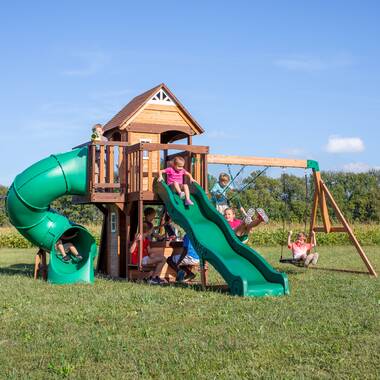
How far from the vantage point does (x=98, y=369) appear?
5.43 metres

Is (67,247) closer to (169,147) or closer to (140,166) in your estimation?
(140,166)

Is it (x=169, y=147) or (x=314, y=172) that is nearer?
(x=169, y=147)

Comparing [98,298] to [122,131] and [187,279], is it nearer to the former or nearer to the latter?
[187,279]

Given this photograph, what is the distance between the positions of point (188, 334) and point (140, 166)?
6154 millimetres

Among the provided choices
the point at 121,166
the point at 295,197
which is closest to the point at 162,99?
the point at 121,166

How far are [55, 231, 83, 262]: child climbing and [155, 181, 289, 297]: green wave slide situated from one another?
2.42 meters

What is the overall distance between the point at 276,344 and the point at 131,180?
737cm

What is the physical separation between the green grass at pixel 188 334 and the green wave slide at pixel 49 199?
2.63 metres

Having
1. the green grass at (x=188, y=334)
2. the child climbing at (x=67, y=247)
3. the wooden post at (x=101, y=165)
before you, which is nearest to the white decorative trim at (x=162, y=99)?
the wooden post at (x=101, y=165)

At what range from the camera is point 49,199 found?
12.5 metres

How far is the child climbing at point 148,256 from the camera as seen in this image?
11797 millimetres

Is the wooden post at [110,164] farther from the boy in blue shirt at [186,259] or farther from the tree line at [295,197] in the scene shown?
the tree line at [295,197]

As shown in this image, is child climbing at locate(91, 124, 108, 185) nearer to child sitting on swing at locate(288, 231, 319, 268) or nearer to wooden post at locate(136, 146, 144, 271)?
wooden post at locate(136, 146, 144, 271)

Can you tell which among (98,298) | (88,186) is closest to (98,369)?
(98,298)
